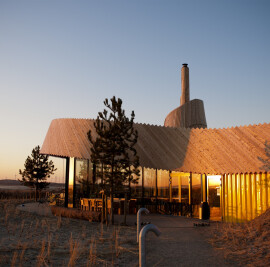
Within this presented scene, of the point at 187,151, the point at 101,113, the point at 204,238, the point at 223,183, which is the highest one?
the point at 101,113

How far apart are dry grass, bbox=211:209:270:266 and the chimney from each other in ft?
60.4

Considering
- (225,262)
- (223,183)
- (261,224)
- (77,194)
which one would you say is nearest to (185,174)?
(223,183)

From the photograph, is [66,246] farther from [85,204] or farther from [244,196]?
[85,204]

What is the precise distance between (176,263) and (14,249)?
3751mm

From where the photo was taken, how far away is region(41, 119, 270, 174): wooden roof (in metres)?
14.3

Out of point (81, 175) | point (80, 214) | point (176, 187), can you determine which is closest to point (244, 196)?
point (176, 187)

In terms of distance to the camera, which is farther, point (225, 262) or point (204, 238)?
point (204, 238)

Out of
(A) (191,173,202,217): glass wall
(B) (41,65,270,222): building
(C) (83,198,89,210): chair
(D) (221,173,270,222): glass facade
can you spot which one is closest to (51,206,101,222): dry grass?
(C) (83,198,89,210): chair

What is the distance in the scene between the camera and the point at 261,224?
370 inches

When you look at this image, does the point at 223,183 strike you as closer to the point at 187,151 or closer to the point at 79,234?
the point at 187,151

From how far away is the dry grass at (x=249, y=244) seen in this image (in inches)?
275

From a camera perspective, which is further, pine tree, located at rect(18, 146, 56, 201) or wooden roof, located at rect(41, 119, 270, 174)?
pine tree, located at rect(18, 146, 56, 201)

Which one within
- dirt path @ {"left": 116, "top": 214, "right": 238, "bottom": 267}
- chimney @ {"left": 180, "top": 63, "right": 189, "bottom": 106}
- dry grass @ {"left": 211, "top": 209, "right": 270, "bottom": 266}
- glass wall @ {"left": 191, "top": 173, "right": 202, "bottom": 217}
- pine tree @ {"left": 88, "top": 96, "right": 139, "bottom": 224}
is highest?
chimney @ {"left": 180, "top": 63, "right": 189, "bottom": 106}

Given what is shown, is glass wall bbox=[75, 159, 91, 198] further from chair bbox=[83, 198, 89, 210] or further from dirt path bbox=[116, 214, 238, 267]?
dirt path bbox=[116, 214, 238, 267]
